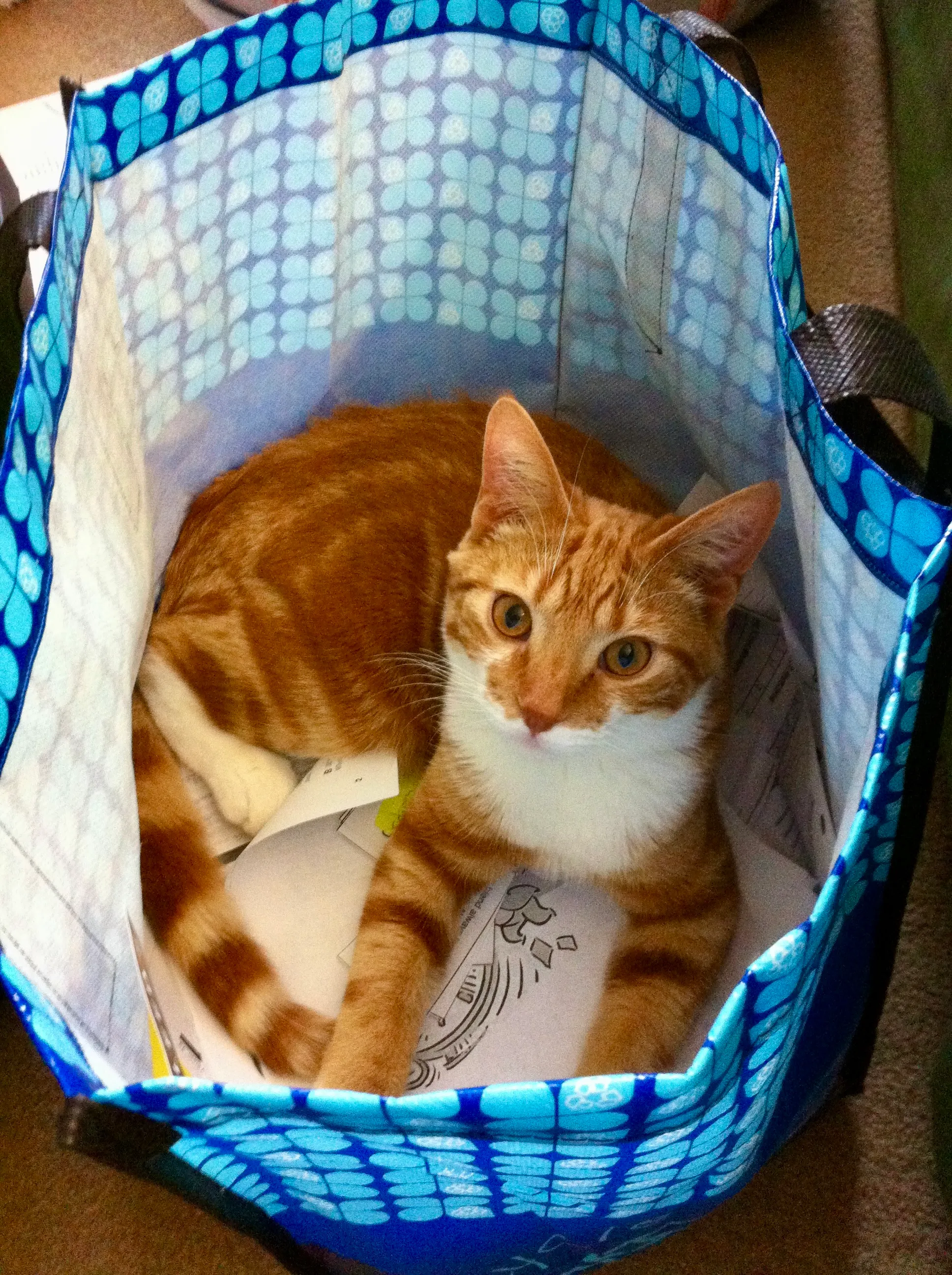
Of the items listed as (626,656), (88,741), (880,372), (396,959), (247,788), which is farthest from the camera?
(247,788)

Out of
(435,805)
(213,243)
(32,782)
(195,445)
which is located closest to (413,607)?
(435,805)

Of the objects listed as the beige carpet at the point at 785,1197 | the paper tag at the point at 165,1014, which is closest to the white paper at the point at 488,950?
the paper tag at the point at 165,1014

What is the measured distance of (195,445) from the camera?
1371 millimetres

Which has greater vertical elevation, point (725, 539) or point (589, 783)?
point (725, 539)

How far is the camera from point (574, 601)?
43.6 inches

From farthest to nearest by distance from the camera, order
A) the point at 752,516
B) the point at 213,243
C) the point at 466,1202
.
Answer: the point at 213,243 < the point at 752,516 < the point at 466,1202

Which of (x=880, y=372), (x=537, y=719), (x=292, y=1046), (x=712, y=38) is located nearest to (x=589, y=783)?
(x=537, y=719)

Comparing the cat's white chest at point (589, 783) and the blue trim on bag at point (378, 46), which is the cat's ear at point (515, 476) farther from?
the blue trim on bag at point (378, 46)

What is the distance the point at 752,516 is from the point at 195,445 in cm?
73

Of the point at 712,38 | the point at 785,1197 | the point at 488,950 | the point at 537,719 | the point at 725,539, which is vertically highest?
the point at 712,38

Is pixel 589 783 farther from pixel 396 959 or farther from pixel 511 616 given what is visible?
pixel 396 959

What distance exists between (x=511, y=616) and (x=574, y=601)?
0.07m

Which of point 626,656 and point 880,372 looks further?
point 626,656

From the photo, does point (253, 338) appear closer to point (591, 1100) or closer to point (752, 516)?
point (752, 516)
